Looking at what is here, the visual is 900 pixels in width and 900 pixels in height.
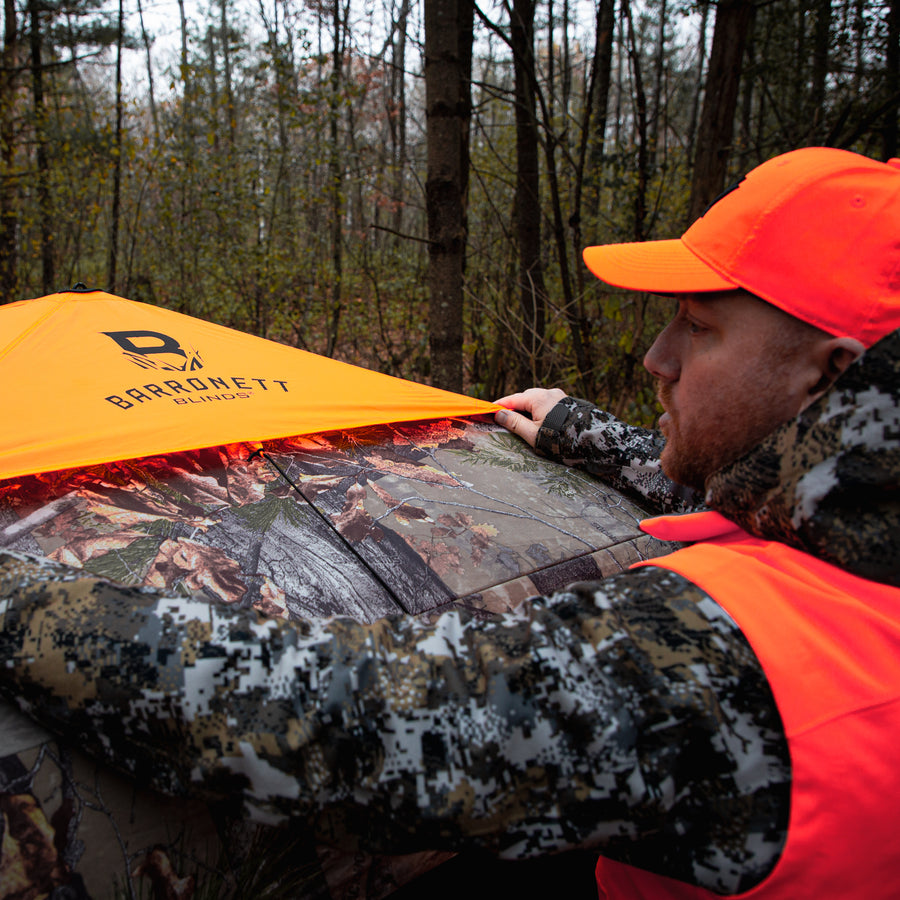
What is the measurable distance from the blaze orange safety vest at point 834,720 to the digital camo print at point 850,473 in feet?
0.18

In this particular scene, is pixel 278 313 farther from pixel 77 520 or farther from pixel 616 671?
pixel 616 671

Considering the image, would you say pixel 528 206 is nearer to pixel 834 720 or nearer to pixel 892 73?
pixel 892 73

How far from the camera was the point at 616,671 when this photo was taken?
0.75 meters

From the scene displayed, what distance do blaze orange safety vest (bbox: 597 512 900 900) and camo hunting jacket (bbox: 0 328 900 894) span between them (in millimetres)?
22

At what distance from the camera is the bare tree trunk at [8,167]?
22.3 ft

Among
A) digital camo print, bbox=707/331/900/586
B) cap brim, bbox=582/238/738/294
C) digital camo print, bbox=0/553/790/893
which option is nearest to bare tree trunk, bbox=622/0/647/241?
cap brim, bbox=582/238/738/294

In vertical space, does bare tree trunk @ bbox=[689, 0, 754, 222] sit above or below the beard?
above

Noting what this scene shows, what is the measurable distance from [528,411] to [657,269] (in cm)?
86

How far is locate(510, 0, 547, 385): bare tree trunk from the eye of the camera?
3.95m

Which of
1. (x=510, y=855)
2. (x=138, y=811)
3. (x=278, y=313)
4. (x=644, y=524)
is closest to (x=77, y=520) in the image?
(x=138, y=811)

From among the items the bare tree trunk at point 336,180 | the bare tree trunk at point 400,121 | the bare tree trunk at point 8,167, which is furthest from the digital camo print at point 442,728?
the bare tree trunk at point 8,167

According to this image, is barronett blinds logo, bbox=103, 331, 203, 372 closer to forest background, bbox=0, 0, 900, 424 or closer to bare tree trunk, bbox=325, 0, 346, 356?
forest background, bbox=0, 0, 900, 424

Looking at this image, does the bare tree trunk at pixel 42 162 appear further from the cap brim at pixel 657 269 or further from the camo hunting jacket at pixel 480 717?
the camo hunting jacket at pixel 480 717

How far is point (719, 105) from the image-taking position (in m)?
3.68
